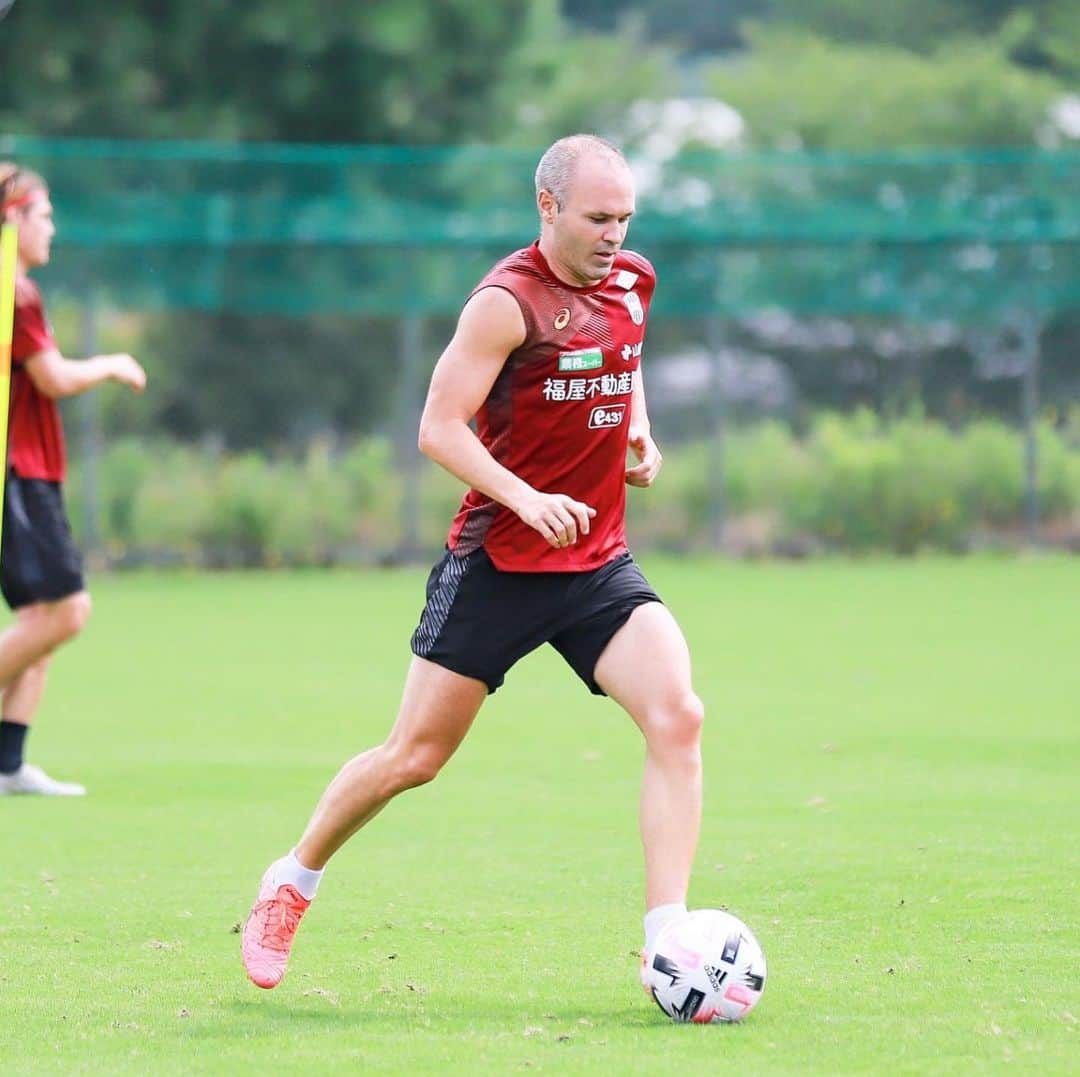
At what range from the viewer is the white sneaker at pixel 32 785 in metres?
9.16

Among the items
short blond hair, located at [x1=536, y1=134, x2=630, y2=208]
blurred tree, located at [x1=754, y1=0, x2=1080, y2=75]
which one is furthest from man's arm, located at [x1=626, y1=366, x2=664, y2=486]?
blurred tree, located at [x1=754, y1=0, x2=1080, y2=75]

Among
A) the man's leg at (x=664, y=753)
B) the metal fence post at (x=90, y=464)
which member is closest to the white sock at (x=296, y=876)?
the man's leg at (x=664, y=753)

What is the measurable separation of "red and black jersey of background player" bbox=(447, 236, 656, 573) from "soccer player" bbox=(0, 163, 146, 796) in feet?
11.3

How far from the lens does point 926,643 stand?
582 inches

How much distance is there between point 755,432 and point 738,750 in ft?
45.1

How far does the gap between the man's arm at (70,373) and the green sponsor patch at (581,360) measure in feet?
11.5

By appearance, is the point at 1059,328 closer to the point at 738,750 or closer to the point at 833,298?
the point at 833,298

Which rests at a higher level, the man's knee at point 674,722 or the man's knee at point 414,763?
the man's knee at point 674,722

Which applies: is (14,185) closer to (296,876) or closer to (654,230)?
(296,876)

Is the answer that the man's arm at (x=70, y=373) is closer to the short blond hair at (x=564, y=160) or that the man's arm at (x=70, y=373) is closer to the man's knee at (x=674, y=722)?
the short blond hair at (x=564, y=160)


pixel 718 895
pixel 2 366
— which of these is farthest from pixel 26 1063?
pixel 718 895

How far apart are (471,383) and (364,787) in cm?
107

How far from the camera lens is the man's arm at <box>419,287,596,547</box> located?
5508 mm

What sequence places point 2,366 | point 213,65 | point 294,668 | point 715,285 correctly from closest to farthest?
point 2,366 < point 294,668 < point 715,285 < point 213,65
